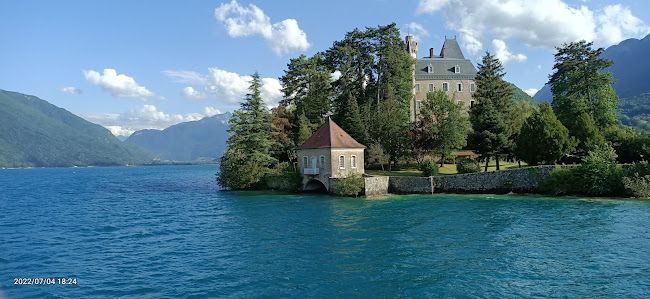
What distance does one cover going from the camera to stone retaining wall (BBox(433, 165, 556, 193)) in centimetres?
3556

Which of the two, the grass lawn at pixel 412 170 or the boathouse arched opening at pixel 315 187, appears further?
the grass lawn at pixel 412 170

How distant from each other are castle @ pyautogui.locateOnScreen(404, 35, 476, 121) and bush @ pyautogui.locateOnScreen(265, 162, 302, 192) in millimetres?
29991

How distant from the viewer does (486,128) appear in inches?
1682

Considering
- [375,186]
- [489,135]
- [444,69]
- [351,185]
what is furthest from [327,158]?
[444,69]

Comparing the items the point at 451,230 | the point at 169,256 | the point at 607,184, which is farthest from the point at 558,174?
the point at 169,256

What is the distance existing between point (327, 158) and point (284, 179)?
711 cm

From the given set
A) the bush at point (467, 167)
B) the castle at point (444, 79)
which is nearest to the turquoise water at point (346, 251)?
the bush at point (467, 167)

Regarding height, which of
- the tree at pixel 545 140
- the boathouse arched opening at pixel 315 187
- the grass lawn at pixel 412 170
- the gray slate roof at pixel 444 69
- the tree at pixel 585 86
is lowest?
the boathouse arched opening at pixel 315 187

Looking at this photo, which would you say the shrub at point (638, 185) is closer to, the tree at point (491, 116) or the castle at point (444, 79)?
the tree at point (491, 116)

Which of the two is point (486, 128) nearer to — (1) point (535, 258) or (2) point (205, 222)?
(1) point (535, 258)

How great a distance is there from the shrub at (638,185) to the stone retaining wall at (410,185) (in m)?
15.6

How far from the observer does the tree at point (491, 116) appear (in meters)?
41.8

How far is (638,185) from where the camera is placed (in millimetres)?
30875

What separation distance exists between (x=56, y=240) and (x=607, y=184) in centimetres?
4087
